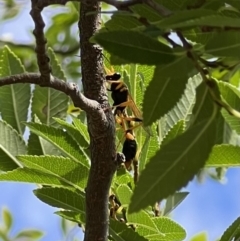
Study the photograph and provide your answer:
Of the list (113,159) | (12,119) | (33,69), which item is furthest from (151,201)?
(33,69)

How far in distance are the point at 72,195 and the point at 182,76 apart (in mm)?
425

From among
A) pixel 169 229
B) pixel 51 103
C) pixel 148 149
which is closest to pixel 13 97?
pixel 51 103

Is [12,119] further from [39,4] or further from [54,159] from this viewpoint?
[39,4]

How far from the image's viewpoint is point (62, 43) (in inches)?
101

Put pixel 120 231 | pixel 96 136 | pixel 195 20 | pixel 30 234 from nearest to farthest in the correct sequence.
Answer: pixel 195 20 → pixel 96 136 → pixel 120 231 → pixel 30 234

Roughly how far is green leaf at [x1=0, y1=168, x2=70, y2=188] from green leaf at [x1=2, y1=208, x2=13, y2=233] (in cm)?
128

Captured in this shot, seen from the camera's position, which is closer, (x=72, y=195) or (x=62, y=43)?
(x=72, y=195)

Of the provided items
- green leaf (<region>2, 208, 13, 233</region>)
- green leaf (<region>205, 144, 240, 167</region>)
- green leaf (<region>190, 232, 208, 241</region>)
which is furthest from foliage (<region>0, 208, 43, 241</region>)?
green leaf (<region>205, 144, 240, 167</region>)

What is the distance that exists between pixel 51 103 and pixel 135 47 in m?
0.69

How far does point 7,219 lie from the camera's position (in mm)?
2400

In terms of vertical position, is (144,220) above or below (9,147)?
below

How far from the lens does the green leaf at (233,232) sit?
104 cm

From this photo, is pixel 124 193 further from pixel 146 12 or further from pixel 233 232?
pixel 146 12

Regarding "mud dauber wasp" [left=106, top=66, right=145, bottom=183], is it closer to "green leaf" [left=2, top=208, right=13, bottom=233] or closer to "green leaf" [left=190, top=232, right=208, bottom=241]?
"green leaf" [left=190, top=232, right=208, bottom=241]
